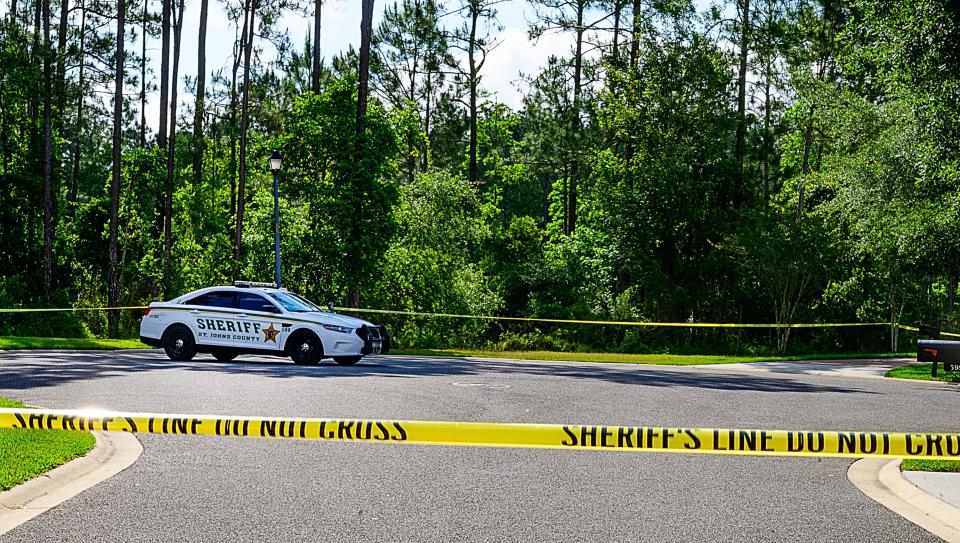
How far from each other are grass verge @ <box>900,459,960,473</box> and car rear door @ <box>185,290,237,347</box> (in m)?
14.0

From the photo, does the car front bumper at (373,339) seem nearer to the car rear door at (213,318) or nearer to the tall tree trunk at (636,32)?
the car rear door at (213,318)

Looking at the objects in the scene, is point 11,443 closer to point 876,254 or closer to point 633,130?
point 876,254

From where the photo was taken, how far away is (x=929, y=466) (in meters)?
8.70

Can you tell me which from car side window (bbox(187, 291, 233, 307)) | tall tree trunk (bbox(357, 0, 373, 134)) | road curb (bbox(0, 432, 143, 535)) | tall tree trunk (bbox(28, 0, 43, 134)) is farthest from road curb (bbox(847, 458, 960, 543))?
tall tree trunk (bbox(28, 0, 43, 134))

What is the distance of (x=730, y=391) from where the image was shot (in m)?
16.1

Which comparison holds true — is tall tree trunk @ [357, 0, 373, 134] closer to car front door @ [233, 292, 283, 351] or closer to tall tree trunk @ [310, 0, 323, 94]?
tall tree trunk @ [310, 0, 323, 94]

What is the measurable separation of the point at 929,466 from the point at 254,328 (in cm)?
1379

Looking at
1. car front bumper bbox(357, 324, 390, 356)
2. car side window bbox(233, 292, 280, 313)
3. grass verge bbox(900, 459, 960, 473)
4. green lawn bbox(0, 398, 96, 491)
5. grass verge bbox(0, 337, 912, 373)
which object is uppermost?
car side window bbox(233, 292, 280, 313)

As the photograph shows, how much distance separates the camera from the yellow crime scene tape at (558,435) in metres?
5.31

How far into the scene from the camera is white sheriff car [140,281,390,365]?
19500mm

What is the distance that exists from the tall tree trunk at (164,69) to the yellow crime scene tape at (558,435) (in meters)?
37.1

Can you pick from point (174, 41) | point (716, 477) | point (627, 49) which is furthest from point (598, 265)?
point (716, 477)

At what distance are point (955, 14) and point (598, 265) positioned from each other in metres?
20.4

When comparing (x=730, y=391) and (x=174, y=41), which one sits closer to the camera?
(x=730, y=391)
